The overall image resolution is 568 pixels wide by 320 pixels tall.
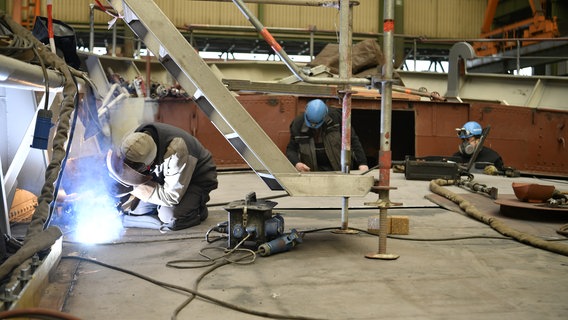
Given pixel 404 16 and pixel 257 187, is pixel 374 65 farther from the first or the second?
pixel 404 16

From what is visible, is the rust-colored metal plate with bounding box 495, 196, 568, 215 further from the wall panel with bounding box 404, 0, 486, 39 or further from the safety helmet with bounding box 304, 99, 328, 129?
the wall panel with bounding box 404, 0, 486, 39

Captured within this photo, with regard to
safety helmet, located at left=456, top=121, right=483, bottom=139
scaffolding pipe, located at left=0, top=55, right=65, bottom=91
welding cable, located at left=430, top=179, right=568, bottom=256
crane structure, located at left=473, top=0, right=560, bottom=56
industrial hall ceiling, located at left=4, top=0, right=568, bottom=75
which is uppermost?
industrial hall ceiling, located at left=4, top=0, right=568, bottom=75

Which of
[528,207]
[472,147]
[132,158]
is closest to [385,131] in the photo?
[132,158]

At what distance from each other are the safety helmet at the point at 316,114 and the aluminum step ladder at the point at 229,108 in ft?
12.8

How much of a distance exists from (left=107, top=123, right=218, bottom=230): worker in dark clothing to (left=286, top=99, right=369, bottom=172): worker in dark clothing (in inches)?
112

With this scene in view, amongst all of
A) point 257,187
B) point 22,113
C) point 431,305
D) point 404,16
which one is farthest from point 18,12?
point 404,16

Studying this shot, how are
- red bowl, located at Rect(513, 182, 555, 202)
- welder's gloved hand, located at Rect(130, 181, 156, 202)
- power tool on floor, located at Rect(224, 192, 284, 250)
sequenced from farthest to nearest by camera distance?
red bowl, located at Rect(513, 182, 555, 202), welder's gloved hand, located at Rect(130, 181, 156, 202), power tool on floor, located at Rect(224, 192, 284, 250)

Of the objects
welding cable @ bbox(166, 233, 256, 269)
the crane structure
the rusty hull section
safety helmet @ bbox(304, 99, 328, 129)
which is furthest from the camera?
the crane structure

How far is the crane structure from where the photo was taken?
43.9 feet

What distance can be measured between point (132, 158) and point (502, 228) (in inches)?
114

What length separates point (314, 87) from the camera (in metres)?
4.36

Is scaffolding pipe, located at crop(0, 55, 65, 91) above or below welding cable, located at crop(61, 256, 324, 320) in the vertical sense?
above

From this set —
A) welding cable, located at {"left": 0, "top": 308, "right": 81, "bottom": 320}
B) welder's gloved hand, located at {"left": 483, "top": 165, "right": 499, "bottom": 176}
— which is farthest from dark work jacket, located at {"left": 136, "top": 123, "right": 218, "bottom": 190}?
welder's gloved hand, located at {"left": 483, "top": 165, "right": 499, "bottom": 176}

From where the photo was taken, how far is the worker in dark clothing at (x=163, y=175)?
4215 millimetres
